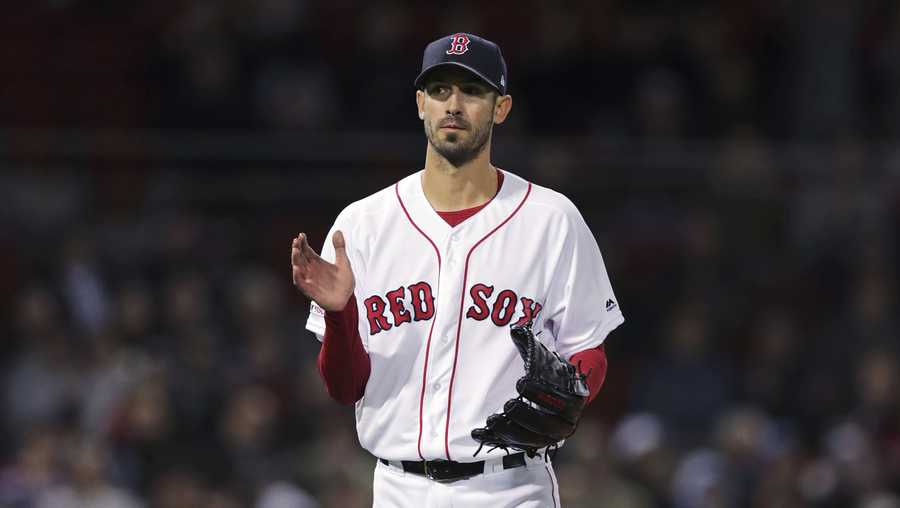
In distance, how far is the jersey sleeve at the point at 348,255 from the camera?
367 cm

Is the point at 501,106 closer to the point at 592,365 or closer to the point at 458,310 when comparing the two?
the point at 458,310

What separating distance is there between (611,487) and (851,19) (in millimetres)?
4134

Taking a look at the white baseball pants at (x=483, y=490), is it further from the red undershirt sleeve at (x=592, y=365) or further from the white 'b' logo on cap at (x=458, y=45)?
the white 'b' logo on cap at (x=458, y=45)

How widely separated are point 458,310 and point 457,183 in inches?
13.7

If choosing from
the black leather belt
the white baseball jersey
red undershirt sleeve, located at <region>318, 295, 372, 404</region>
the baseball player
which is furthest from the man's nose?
the black leather belt

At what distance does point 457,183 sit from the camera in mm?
3713

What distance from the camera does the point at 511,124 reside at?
898 cm

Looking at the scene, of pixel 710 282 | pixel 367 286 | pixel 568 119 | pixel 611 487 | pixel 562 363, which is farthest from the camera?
pixel 568 119

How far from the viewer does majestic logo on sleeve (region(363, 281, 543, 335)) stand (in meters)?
3.59

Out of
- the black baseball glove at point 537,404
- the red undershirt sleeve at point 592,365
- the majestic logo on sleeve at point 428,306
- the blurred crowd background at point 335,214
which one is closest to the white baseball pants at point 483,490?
the black baseball glove at point 537,404

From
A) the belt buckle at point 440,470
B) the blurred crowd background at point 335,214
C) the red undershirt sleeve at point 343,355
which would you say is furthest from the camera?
the blurred crowd background at point 335,214

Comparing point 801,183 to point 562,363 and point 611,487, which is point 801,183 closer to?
point 611,487

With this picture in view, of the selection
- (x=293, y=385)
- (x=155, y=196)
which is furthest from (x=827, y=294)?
(x=155, y=196)

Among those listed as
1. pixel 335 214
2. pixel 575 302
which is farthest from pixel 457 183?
pixel 335 214
